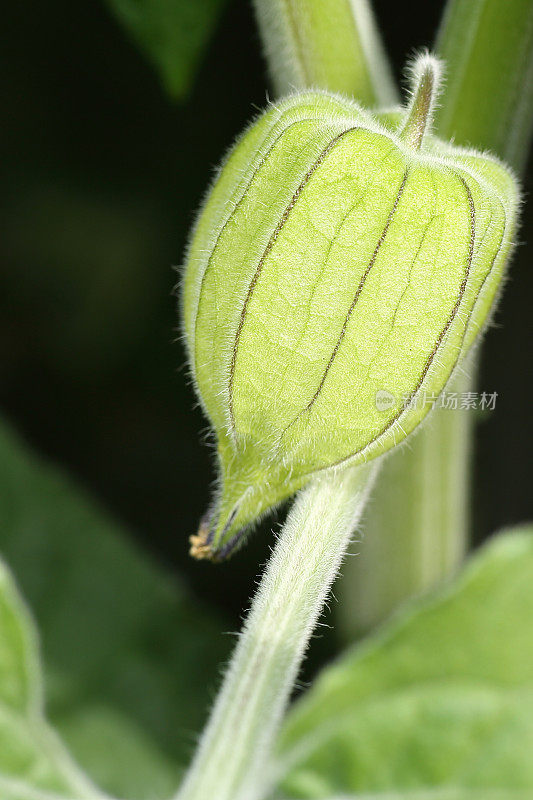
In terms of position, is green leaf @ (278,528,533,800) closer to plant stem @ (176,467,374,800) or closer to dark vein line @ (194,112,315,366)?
plant stem @ (176,467,374,800)

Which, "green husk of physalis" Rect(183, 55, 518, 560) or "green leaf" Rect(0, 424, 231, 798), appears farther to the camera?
"green leaf" Rect(0, 424, 231, 798)

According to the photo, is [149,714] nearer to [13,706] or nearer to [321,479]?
[13,706]

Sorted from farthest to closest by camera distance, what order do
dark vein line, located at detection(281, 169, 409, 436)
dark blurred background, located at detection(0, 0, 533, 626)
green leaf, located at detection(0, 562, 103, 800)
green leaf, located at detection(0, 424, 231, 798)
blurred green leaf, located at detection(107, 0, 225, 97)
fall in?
dark blurred background, located at detection(0, 0, 533, 626), green leaf, located at detection(0, 424, 231, 798), blurred green leaf, located at detection(107, 0, 225, 97), green leaf, located at detection(0, 562, 103, 800), dark vein line, located at detection(281, 169, 409, 436)

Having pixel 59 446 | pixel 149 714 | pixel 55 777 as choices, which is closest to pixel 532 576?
pixel 55 777

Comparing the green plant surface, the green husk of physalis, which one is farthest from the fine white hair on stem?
the green plant surface

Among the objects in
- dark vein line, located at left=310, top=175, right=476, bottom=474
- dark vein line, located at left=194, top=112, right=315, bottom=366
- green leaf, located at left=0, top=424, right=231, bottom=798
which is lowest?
green leaf, located at left=0, top=424, right=231, bottom=798
